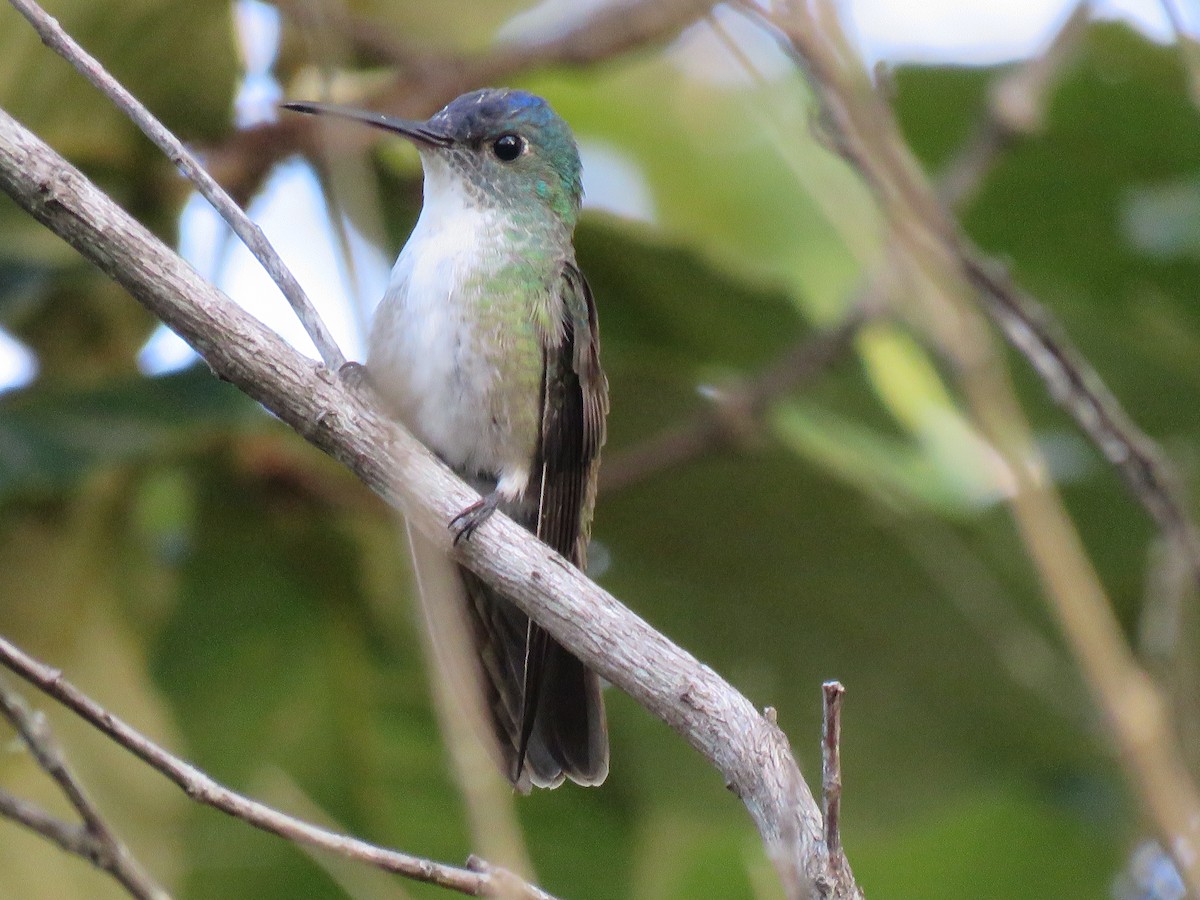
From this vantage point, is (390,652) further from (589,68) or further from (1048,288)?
(1048,288)

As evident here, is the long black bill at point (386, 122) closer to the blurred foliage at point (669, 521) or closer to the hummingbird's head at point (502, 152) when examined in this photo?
the hummingbird's head at point (502, 152)

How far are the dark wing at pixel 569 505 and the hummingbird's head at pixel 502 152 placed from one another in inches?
12.2

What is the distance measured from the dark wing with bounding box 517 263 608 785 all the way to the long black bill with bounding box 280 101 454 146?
44cm

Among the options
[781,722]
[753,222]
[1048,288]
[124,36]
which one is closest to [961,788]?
[781,722]

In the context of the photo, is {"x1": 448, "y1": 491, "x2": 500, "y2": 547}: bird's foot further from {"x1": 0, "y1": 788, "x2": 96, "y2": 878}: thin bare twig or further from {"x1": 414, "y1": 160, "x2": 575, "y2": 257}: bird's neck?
{"x1": 414, "y1": 160, "x2": 575, "y2": 257}: bird's neck

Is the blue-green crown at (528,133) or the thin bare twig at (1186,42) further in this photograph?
the blue-green crown at (528,133)

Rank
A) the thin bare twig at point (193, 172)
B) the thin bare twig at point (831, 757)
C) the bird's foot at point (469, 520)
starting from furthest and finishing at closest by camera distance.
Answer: the bird's foot at point (469, 520) < the thin bare twig at point (193, 172) < the thin bare twig at point (831, 757)

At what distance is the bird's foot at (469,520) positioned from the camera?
2.48m

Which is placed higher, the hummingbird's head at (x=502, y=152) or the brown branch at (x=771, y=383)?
the hummingbird's head at (x=502, y=152)

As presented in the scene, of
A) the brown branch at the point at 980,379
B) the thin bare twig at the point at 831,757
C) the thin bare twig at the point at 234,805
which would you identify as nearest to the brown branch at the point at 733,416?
the brown branch at the point at 980,379

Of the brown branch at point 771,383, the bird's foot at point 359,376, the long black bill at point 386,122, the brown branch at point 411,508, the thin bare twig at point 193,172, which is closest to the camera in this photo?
the brown branch at point 411,508

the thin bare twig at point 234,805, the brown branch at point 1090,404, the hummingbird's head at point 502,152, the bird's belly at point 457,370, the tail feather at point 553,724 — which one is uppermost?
the hummingbird's head at point 502,152

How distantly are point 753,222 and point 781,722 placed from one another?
5.32 feet

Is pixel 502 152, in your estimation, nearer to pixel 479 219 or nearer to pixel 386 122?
pixel 479 219
